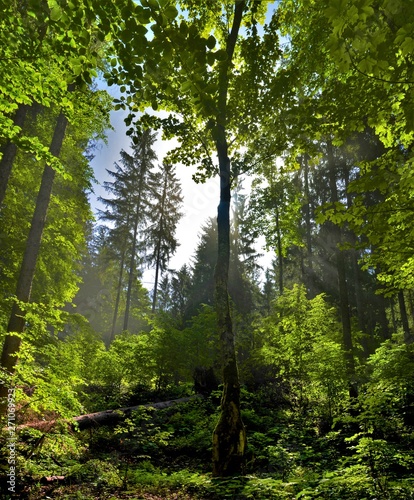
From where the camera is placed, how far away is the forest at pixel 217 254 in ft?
6.97

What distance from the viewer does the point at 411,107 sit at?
220 centimetres

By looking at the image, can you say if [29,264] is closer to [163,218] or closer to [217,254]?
[217,254]

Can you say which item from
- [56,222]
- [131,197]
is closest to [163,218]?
[131,197]

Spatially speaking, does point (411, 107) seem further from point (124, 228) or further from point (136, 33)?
point (124, 228)

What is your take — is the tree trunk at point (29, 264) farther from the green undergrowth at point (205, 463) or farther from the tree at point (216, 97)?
the tree at point (216, 97)

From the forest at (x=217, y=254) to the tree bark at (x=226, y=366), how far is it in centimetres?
3

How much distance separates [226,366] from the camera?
5750mm

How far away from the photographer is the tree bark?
198 inches

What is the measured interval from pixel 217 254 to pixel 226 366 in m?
2.50

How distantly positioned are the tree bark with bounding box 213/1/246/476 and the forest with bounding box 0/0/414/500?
0.11 feet

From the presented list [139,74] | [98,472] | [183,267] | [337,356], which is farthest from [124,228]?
[139,74]

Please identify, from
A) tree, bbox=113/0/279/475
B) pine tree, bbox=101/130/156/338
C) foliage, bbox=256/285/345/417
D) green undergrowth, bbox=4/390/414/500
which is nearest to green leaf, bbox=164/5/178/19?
tree, bbox=113/0/279/475

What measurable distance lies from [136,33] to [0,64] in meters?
3.26

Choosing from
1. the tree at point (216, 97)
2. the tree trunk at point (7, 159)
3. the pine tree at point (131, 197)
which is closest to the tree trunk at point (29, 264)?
the tree trunk at point (7, 159)
